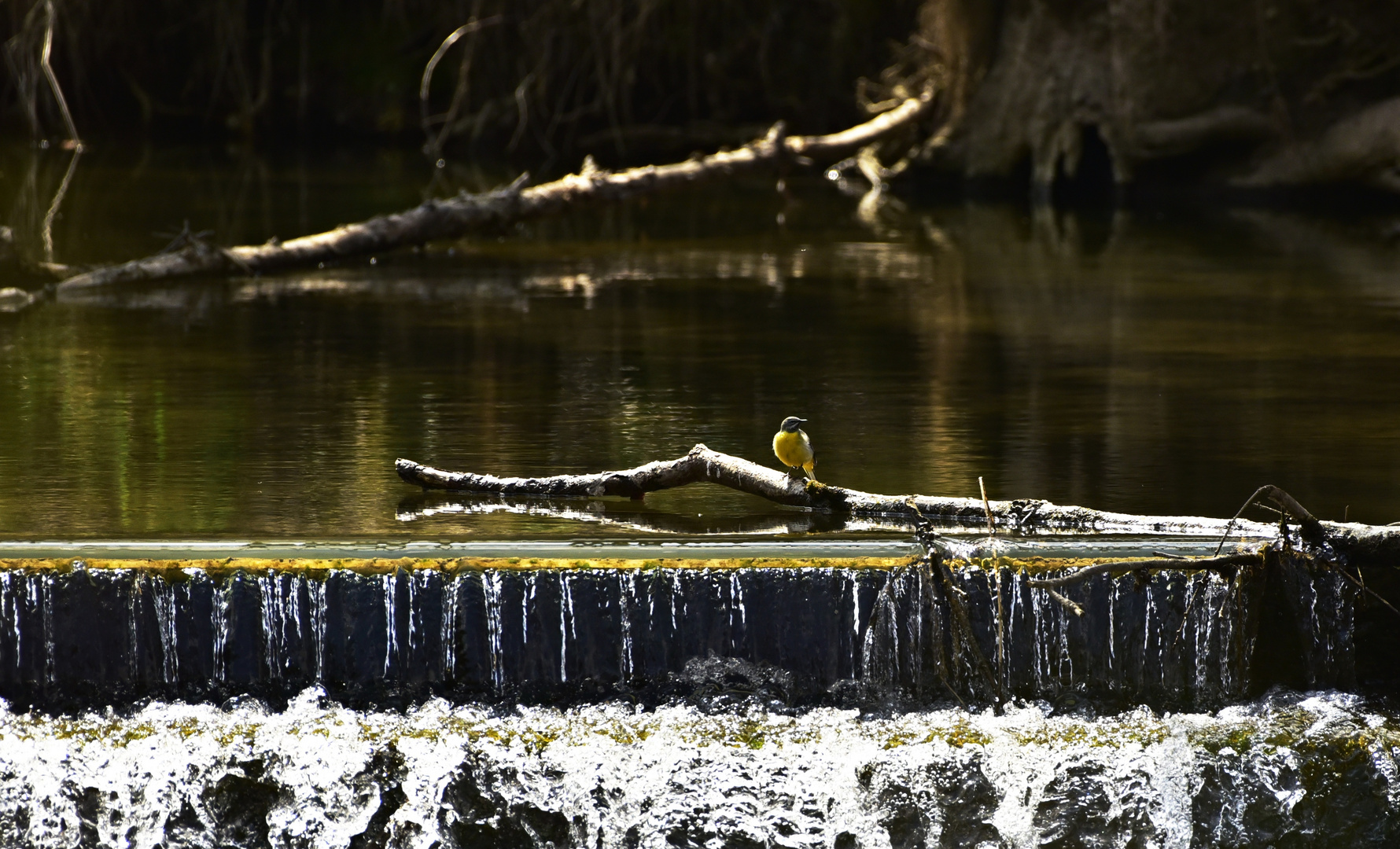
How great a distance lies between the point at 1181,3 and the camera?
1533cm

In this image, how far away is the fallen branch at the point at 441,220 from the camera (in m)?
10.3

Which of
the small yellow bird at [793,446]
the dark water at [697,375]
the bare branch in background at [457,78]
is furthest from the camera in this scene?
the bare branch in background at [457,78]

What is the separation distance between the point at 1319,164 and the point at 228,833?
1286 centimetres

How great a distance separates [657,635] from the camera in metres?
4.77

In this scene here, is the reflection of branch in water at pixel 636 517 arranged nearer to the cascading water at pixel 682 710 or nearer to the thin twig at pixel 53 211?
the cascading water at pixel 682 710

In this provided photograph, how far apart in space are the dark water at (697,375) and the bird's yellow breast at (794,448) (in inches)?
7.9

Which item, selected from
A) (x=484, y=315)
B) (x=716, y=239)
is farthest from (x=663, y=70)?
(x=484, y=315)

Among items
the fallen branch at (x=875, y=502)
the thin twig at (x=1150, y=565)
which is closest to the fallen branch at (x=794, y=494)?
the fallen branch at (x=875, y=502)

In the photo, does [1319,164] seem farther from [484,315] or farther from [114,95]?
[114,95]

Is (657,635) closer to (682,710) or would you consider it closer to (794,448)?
(682,710)

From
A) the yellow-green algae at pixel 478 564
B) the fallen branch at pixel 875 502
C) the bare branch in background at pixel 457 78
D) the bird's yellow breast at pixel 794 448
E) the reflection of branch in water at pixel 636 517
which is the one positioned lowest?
the yellow-green algae at pixel 478 564

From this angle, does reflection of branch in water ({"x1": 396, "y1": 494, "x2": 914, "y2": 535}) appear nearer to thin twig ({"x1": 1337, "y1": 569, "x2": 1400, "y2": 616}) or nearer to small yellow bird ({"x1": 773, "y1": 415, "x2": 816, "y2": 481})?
small yellow bird ({"x1": 773, "y1": 415, "x2": 816, "y2": 481})

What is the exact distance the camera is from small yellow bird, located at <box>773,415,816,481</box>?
197 inches

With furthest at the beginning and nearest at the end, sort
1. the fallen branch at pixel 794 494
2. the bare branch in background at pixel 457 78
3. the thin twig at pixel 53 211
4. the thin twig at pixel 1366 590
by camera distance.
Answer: the bare branch in background at pixel 457 78
the thin twig at pixel 53 211
the fallen branch at pixel 794 494
the thin twig at pixel 1366 590
